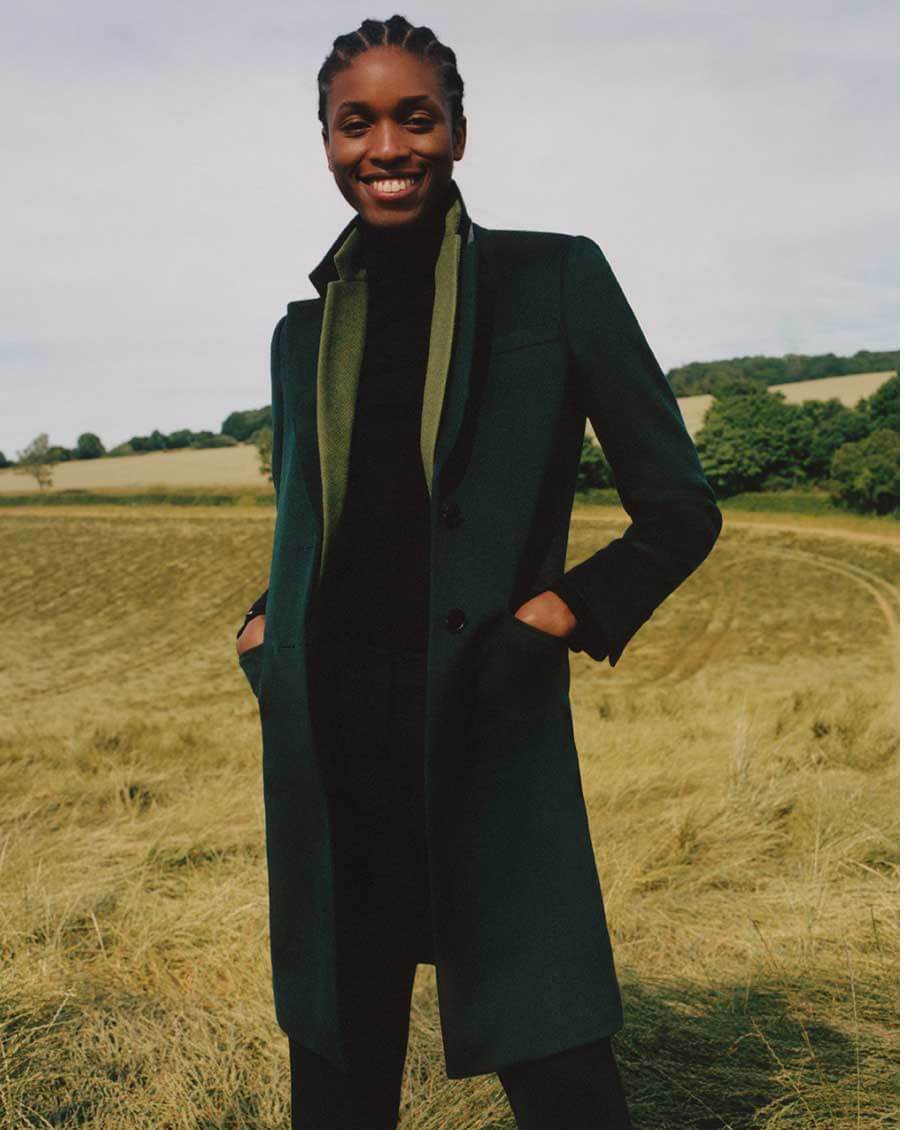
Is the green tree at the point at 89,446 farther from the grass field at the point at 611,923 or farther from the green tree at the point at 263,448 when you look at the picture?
the grass field at the point at 611,923

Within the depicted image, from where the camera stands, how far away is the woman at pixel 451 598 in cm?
143

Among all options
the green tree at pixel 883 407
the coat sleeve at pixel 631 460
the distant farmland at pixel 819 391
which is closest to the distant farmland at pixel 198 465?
the distant farmland at pixel 819 391

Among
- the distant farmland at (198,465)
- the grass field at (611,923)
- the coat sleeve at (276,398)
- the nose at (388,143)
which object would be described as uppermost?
the distant farmland at (198,465)

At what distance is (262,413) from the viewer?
77.9 meters

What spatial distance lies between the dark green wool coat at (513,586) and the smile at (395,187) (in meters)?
0.08

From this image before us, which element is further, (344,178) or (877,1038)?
(877,1038)

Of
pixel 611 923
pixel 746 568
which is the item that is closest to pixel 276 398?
pixel 611 923

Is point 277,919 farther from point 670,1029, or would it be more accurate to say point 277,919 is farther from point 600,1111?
point 670,1029

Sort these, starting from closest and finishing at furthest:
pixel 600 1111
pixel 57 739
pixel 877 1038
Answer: pixel 600 1111 < pixel 877 1038 < pixel 57 739

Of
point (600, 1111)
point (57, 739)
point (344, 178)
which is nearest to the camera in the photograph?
point (600, 1111)

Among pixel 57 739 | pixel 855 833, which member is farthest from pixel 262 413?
pixel 855 833

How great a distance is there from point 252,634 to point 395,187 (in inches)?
28.4

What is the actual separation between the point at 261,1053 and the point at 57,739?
6487 millimetres

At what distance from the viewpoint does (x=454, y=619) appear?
1407 millimetres
